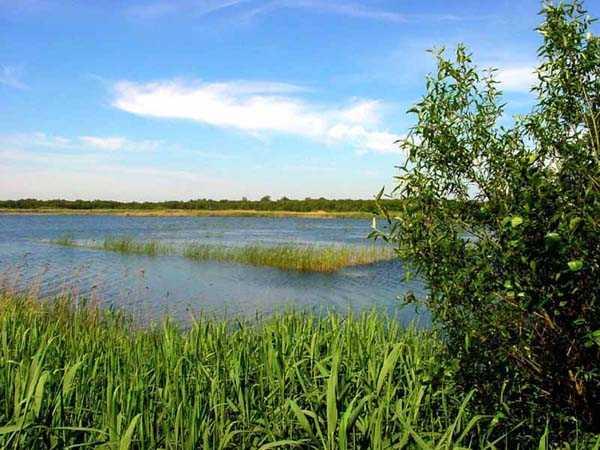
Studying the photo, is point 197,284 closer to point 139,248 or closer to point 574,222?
point 139,248

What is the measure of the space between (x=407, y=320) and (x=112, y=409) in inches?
386

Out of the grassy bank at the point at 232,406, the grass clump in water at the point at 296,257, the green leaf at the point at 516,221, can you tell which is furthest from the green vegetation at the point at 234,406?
the grass clump in water at the point at 296,257

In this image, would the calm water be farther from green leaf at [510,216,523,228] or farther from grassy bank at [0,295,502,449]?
green leaf at [510,216,523,228]

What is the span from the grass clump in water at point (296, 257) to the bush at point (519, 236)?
19.5 meters

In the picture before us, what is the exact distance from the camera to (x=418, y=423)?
13.4 ft

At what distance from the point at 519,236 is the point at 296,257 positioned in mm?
21297

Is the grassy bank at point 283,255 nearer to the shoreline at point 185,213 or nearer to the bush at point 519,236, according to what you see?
the bush at point 519,236

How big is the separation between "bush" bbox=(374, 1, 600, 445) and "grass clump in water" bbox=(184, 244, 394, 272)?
19.5m

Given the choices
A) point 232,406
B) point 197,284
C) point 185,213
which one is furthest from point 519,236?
point 185,213

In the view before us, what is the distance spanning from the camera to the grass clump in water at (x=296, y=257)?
23.7 m

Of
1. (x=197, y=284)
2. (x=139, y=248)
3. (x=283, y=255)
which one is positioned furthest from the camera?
(x=139, y=248)

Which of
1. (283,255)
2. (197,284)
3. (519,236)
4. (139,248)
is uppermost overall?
(519,236)

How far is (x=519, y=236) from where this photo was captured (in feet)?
9.77

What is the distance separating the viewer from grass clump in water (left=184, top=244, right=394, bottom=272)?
23.7 metres
